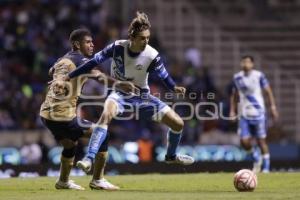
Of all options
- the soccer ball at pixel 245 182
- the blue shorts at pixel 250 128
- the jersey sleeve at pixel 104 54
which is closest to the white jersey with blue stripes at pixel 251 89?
the blue shorts at pixel 250 128

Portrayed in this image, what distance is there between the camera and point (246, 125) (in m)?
20.6

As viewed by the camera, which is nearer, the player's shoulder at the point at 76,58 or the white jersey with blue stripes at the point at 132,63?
the white jersey with blue stripes at the point at 132,63

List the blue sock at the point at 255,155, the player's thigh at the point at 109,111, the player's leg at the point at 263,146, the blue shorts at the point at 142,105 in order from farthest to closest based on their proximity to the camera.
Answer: the blue sock at the point at 255,155 < the player's leg at the point at 263,146 < the blue shorts at the point at 142,105 < the player's thigh at the point at 109,111

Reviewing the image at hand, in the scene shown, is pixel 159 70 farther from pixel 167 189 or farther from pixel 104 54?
pixel 167 189

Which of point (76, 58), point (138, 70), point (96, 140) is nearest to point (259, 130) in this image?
point (138, 70)

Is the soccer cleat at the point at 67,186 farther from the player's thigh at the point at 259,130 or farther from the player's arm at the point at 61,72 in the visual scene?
the player's thigh at the point at 259,130

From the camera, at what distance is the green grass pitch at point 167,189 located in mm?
12833

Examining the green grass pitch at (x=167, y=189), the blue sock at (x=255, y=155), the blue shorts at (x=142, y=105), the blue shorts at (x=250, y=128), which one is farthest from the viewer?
the blue sock at (x=255, y=155)

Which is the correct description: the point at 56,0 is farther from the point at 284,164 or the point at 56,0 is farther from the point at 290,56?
the point at 284,164

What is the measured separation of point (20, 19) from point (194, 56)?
18.6ft

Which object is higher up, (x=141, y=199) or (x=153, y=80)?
(x=153, y=80)

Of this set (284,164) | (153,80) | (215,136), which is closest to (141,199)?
(284,164)

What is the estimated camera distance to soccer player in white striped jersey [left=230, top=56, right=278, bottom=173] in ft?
67.0

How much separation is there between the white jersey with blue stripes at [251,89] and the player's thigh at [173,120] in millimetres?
6627
